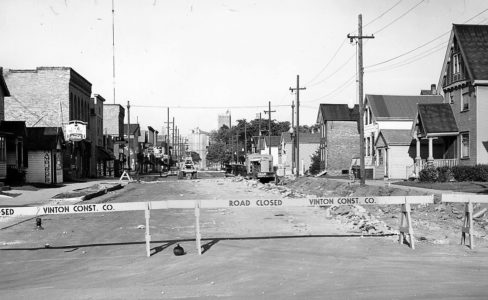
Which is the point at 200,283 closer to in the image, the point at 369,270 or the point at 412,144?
the point at 369,270

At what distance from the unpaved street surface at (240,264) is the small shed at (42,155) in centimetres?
2797

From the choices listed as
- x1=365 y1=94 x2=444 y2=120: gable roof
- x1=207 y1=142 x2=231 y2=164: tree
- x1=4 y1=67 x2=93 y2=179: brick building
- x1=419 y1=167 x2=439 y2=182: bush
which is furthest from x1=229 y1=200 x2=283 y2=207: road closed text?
x1=207 y1=142 x2=231 y2=164: tree

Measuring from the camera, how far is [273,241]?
40.8 ft

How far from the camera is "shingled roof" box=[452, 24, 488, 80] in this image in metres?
32.3

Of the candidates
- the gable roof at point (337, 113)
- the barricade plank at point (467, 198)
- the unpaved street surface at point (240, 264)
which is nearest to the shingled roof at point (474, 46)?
the unpaved street surface at point (240, 264)

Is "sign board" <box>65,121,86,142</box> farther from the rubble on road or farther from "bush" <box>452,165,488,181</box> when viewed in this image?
"bush" <box>452,165,488,181</box>

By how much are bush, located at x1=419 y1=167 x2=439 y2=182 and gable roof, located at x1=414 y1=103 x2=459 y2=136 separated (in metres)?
3.36

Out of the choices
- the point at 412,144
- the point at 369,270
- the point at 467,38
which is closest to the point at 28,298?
the point at 369,270

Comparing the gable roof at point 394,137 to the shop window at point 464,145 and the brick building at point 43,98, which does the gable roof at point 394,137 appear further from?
the brick building at point 43,98

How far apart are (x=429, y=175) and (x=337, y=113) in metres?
33.7

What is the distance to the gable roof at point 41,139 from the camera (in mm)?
42688

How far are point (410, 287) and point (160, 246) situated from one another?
562cm

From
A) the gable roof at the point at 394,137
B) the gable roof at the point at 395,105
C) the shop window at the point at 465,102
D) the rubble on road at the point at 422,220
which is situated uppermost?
the gable roof at the point at 395,105

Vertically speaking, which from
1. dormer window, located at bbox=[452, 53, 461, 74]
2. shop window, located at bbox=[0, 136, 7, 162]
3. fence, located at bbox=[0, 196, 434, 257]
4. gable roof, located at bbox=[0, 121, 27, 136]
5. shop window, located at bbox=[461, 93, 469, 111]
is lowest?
fence, located at bbox=[0, 196, 434, 257]
